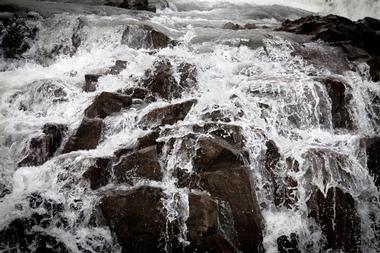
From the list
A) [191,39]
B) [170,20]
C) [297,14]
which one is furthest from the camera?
[297,14]

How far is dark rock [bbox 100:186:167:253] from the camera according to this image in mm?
4227

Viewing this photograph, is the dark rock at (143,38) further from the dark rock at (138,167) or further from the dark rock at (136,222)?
the dark rock at (136,222)

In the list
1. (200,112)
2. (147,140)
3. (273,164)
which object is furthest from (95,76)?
(273,164)

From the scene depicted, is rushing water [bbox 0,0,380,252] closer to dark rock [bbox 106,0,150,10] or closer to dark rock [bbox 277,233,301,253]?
dark rock [bbox 277,233,301,253]

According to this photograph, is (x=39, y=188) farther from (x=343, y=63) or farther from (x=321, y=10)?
(x=321, y=10)

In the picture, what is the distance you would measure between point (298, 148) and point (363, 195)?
1.08 meters

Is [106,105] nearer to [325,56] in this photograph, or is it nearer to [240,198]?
[240,198]

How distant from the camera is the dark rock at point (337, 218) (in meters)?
4.57

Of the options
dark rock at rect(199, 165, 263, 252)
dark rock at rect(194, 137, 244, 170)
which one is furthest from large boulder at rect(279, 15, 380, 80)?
dark rock at rect(199, 165, 263, 252)

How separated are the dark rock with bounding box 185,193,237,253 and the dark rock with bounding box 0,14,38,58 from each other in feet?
17.8

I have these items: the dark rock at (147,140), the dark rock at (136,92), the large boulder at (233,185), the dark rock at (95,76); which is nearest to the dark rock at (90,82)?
the dark rock at (95,76)

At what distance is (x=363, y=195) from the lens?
4949mm

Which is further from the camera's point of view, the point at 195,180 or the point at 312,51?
the point at 312,51

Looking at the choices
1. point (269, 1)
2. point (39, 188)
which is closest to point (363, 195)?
point (39, 188)
